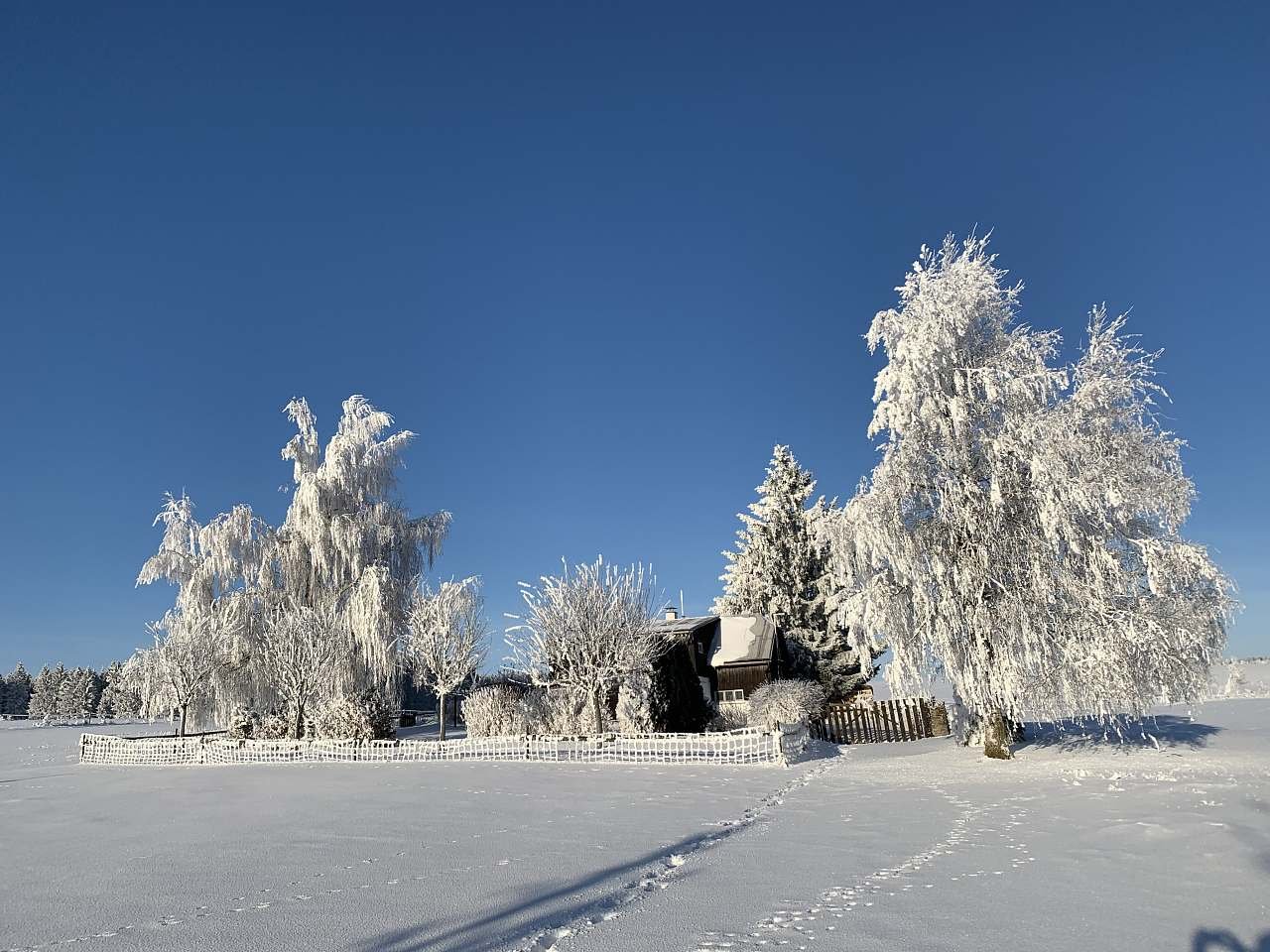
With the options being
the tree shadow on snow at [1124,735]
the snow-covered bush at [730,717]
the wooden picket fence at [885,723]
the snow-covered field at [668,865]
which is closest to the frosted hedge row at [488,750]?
the snow-covered field at [668,865]

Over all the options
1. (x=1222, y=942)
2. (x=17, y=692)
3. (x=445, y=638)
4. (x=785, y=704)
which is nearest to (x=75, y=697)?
(x=17, y=692)

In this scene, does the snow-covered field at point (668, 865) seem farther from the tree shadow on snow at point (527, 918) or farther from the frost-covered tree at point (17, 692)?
the frost-covered tree at point (17, 692)

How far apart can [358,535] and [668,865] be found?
26.8 metres

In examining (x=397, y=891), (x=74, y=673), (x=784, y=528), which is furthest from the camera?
(x=74, y=673)

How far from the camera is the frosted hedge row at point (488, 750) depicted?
1795 cm

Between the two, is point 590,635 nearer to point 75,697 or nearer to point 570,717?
point 570,717

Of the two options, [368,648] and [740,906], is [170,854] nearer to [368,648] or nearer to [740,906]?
[740,906]

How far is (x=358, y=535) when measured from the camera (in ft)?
103

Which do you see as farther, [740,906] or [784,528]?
[784,528]

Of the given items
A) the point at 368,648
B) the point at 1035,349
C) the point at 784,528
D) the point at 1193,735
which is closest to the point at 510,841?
the point at 1035,349

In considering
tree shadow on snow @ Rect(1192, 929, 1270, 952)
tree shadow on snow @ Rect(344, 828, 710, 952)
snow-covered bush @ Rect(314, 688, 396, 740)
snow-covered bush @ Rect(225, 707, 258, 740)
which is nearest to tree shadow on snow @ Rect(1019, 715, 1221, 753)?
tree shadow on snow @ Rect(1192, 929, 1270, 952)

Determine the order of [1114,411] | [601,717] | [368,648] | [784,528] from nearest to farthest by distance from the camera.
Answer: [1114,411], [601,717], [368,648], [784,528]

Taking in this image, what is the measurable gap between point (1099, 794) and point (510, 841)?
8591mm

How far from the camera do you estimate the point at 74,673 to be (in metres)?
90.5
